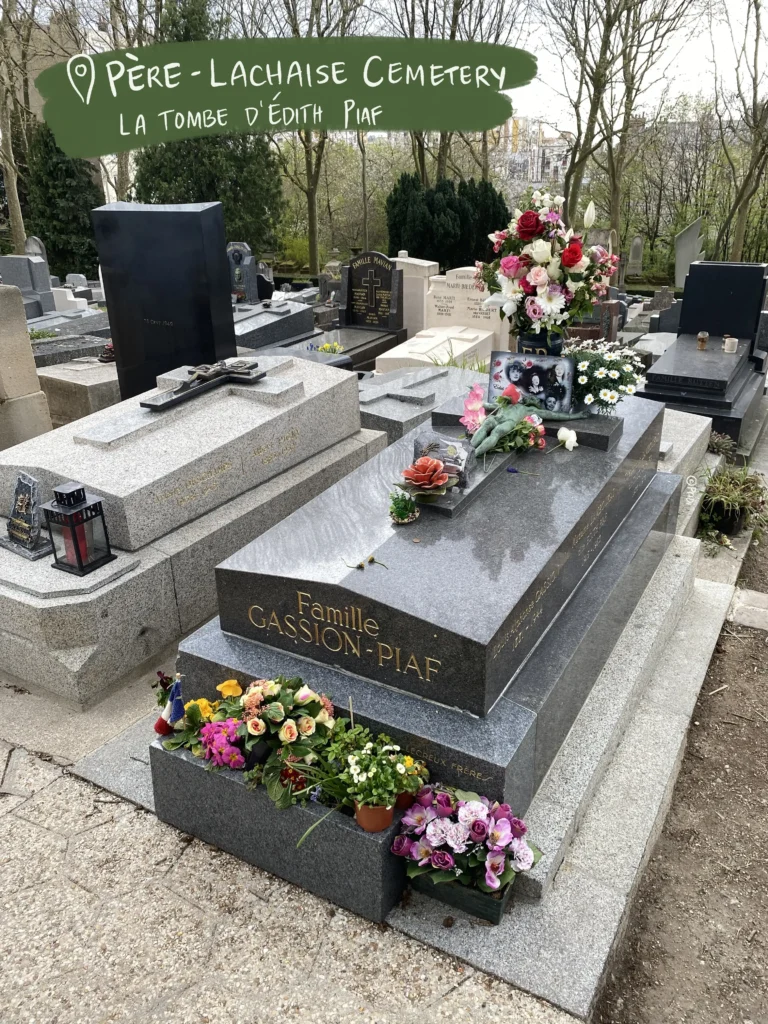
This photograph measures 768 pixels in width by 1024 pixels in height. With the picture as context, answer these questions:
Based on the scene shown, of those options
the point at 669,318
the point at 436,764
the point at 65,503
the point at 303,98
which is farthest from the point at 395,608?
the point at 303,98

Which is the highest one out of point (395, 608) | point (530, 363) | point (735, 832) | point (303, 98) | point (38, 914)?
point (303, 98)

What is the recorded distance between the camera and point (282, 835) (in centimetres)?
321

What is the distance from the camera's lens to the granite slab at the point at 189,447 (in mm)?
4840

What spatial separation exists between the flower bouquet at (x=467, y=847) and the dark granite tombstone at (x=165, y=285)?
5270 millimetres

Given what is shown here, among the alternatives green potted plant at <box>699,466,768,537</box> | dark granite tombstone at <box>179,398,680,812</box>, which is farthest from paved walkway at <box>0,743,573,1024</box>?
green potted plant at <box>699,466,768,537</box>

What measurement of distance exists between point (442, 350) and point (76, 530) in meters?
7.20

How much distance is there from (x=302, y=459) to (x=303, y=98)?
61.1 feet

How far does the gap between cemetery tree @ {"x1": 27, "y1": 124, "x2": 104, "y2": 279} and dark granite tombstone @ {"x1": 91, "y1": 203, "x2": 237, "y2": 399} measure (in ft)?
68.5

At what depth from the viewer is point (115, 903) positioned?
3207 millimetres

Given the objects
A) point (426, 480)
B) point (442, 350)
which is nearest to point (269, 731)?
point (426, 480)

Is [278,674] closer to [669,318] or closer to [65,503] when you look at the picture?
[65,503]

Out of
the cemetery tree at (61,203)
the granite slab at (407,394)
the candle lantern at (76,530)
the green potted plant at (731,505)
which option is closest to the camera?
the candle lantern at (76,530)

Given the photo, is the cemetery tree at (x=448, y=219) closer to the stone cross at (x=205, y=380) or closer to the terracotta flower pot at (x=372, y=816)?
the stone cross at (x=205, y=380)

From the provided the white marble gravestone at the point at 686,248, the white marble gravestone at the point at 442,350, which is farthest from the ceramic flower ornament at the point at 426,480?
the white marble gravestone at the point at 686,248
